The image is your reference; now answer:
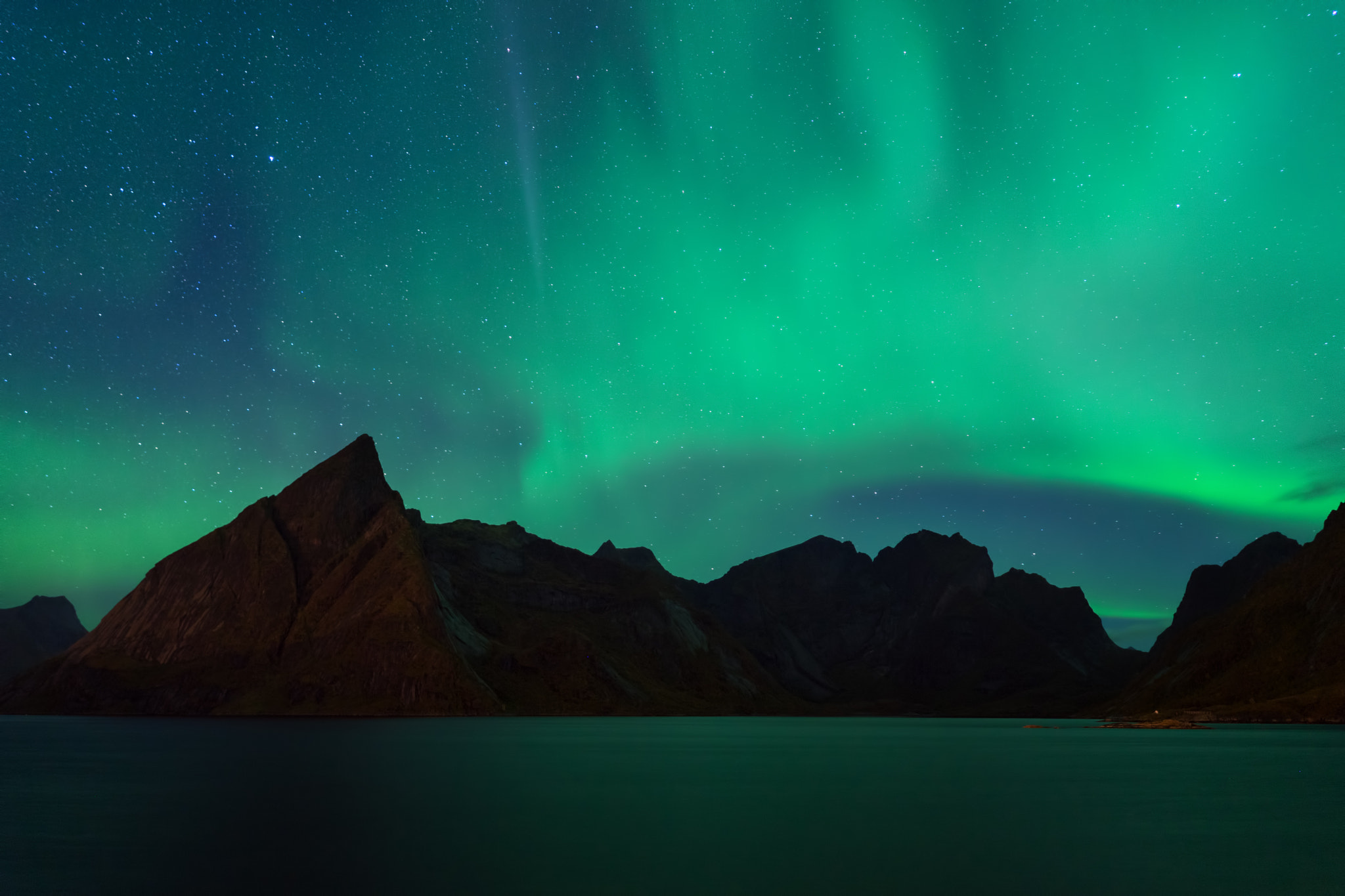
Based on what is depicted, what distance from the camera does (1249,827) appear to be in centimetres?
4903

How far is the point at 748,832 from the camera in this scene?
45.7 m

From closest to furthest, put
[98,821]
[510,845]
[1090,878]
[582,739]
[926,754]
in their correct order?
[1090,878] → [510,845] → [98,821] → [926,754] → [582,739]

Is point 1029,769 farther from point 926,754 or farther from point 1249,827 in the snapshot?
point 1249,827

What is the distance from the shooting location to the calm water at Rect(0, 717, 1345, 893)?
111ft

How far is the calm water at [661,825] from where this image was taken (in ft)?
111

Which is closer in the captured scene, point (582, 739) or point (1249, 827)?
point (1249, 827)

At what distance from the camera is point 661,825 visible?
161 ft

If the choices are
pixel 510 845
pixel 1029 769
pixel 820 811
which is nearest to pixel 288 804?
pixel 510 845

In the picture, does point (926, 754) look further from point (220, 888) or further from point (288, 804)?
point (220, 888)

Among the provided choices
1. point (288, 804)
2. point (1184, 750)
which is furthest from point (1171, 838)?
point (1184, 750)

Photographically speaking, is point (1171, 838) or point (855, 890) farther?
point (1171, 838)

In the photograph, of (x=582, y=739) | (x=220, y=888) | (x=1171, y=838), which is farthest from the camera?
(x=582, y=739)

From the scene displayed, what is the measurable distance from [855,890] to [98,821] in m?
41.7

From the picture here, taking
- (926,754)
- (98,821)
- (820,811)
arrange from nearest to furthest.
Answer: (98,821) < (820,811) < (926,754)
